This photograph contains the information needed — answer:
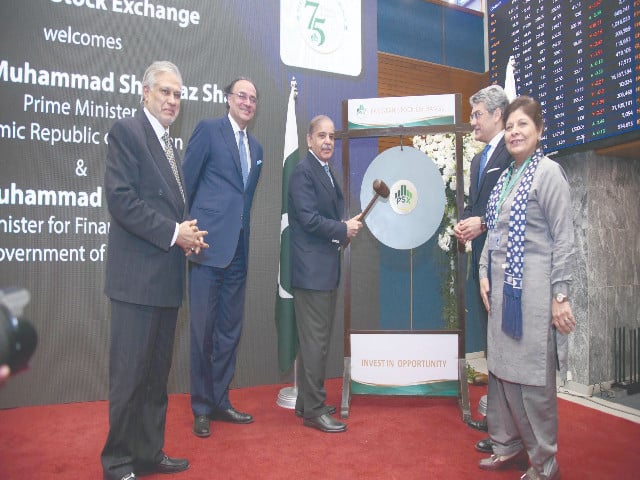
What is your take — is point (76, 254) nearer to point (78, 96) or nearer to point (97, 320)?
point (97, 320)

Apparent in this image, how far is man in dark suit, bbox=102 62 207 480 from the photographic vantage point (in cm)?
184

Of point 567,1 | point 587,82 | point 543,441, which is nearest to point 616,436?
point 543,441

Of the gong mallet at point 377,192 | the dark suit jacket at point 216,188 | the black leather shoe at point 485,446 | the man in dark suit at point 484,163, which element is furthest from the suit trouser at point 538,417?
the dark suit jacket at point 216,188

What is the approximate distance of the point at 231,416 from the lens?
2.67 m

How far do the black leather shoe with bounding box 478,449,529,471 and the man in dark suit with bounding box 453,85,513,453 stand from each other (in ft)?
1.44

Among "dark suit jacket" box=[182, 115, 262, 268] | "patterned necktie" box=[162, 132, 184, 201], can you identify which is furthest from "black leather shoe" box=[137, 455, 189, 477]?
"patterned necktie" box=[162, 132, 184, 201]

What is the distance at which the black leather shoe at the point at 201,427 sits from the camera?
8.05ft

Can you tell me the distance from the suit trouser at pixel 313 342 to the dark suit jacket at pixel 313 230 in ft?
0.23

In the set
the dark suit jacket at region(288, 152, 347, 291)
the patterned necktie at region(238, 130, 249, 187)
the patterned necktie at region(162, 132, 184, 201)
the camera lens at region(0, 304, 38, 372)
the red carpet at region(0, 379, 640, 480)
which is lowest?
the red carpet at region(0, 379, 640, 480)

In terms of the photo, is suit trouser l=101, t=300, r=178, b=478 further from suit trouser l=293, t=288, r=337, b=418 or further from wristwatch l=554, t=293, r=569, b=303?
wristwatch l=554, t=293, r=569, b=303

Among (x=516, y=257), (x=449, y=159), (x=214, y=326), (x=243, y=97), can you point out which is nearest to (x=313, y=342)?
(x=214, y=326)

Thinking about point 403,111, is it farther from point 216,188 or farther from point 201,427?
point 201,427

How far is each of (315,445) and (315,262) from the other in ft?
2.87

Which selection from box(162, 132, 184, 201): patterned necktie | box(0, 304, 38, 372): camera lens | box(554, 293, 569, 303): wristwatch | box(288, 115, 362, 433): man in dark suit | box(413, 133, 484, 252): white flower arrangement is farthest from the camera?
box(413, 133, 484, 252): white flower arrangement
